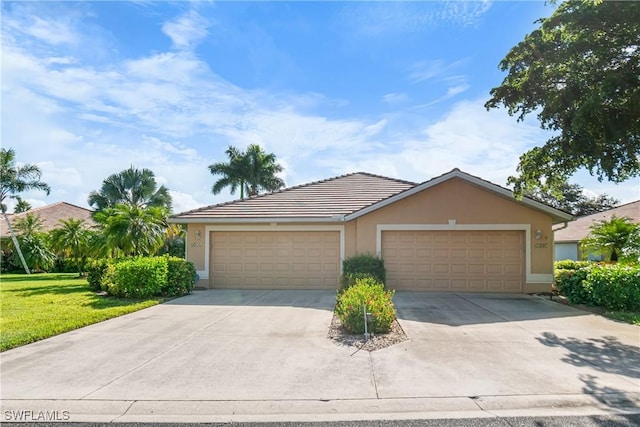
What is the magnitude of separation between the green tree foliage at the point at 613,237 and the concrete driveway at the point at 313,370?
22.1 ft

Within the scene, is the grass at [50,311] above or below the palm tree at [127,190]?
below

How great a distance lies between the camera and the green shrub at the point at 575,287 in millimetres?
10289

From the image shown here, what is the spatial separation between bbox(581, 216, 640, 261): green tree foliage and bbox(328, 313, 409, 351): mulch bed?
10826 mm

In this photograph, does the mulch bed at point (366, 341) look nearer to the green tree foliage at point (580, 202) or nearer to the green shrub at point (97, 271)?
the green shrub at point (97, 271)

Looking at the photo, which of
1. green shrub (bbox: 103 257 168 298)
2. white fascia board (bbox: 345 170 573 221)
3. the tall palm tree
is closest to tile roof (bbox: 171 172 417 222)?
white fascia board (bbox: 345 170 573 221)

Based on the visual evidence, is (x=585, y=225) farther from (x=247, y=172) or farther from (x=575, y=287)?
(x=247, y=172)

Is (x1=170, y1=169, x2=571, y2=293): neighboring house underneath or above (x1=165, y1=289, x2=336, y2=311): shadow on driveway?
above

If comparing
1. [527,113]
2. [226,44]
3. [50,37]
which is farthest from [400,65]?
A: [50,37]

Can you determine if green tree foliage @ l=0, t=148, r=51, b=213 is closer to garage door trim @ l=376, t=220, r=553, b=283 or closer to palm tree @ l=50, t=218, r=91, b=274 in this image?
palm tree @ l=50, t=218, r=91, b=274

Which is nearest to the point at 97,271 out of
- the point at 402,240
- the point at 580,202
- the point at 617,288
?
the point at 402,240

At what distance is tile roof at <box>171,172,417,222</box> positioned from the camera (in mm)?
13938

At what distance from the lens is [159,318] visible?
28.9 feet

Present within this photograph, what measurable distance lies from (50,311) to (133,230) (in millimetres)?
4748

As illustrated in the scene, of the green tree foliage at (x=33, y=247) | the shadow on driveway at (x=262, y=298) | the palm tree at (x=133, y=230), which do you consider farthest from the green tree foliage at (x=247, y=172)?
the shadow on driveway at (x=262, y=298)
